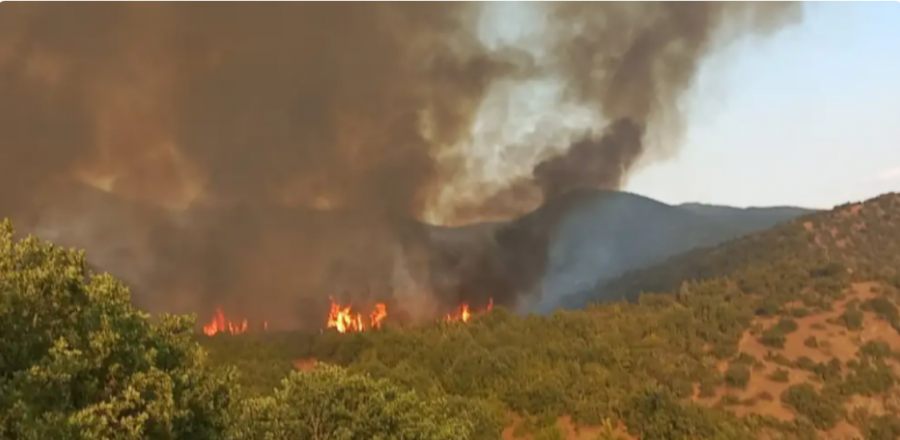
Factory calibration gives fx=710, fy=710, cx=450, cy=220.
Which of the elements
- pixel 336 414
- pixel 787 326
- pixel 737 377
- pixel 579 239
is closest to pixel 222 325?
pixel 737 377

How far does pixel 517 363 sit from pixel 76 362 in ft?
113

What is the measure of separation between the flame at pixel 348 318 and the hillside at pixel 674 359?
9562mm

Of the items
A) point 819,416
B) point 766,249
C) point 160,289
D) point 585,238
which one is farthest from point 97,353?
point 585,238

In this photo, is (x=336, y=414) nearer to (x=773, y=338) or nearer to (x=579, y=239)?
(x=773, y=338)

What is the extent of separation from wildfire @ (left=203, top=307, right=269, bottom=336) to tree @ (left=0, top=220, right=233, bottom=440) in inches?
1902

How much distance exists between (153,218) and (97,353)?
61.3 metres

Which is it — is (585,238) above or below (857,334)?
above

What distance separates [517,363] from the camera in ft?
144

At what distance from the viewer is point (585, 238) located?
114 meters

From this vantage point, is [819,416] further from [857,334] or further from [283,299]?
[283,299]

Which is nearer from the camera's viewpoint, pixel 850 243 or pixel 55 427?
pixel 55 427

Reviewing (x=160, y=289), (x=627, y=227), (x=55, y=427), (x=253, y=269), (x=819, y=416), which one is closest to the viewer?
(x=55, y=427)

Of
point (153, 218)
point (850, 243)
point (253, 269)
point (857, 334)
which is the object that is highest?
point (153, 218)

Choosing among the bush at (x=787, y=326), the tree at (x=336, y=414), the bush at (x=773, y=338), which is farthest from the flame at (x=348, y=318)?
the tree at (x=336, y=414)
